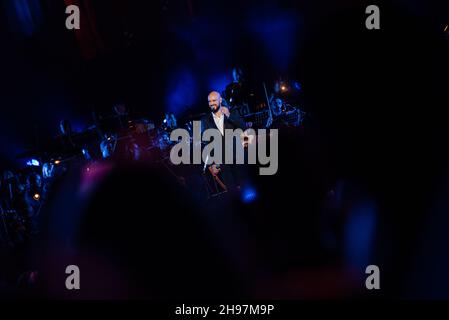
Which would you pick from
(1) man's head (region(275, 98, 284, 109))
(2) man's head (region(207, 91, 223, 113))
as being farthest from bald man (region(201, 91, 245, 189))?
(1) man's head (region(275, 98, 284, 109))

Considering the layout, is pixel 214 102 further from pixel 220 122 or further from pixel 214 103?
pixel 220 122

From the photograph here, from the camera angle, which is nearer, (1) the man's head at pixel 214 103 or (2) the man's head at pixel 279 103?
(1) the man's head at pixel 214 103

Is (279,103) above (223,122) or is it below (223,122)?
above

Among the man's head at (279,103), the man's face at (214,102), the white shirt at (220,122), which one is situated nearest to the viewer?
the white shirt at (220,122)

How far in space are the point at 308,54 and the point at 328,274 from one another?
1.66 metres

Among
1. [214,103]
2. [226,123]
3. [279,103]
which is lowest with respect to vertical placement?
[226,123]

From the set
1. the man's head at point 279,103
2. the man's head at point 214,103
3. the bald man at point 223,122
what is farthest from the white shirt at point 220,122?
the man's head at point 279,103

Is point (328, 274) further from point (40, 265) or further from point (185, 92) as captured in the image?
point (185, 92)

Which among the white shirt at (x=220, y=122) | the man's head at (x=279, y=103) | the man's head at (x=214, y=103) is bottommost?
the white shirt at (x=220, y=122)

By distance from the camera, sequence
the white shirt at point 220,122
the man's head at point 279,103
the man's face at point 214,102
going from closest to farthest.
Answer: the white shirt at point 220,122
the man's face at point 214,102
the man's head at point 279,103

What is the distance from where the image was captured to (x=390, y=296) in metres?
1.67

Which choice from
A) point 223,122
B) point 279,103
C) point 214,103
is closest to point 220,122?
point 223,122

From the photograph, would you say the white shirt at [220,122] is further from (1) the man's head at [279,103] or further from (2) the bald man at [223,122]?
(1) the man's head at [279,103]

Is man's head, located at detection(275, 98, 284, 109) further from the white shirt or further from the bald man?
the white shirt
